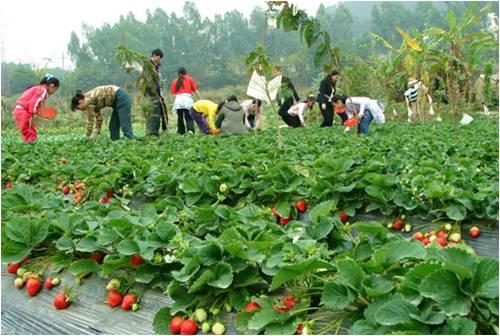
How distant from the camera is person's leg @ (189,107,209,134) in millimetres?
10570

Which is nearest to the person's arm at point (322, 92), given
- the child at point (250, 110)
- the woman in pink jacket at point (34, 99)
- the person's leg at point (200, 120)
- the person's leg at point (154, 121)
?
the child at point (250, 110)

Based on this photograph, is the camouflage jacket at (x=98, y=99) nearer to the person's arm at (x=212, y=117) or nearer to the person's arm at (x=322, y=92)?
the person's arm at (x=212, y=117)

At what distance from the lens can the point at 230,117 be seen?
9.84 meters

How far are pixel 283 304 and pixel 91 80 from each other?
98.0 feet

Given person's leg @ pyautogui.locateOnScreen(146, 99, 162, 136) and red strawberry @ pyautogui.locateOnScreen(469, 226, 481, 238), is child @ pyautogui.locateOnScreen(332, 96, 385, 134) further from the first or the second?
red strawberry @ pyautogui.locateOnScreen(469, 226, 481, 238)

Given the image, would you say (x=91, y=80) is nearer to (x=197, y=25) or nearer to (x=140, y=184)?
(x=197, y=25)

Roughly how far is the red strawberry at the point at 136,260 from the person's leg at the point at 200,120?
27.3ft

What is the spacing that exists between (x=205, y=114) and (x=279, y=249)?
28.2 ft

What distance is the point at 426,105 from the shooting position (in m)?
15.2

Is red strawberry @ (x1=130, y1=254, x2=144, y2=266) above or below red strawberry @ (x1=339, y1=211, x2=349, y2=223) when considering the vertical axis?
above

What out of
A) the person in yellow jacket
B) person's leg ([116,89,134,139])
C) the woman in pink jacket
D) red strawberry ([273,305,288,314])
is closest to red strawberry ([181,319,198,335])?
red strawberry ([273,305,288,314])

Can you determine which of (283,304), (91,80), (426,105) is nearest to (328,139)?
(283,304)

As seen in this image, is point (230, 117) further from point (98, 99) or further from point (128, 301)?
point (128, 301)

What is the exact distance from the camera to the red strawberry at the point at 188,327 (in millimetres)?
1890
